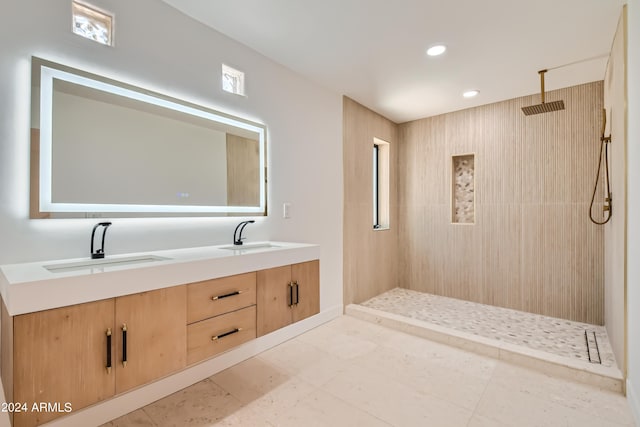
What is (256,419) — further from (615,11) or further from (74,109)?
(615,11)

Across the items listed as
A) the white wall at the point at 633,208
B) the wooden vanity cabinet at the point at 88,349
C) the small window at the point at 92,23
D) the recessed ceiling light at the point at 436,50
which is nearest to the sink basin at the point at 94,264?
the wooden vanity cabinet at the point at 88,349

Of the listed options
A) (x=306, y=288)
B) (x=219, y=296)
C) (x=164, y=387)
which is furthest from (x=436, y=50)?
(x=164, y=387)

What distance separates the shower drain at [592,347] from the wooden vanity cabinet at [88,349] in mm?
2933

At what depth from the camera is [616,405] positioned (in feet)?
6.13

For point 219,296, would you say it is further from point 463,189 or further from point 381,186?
point 463,189

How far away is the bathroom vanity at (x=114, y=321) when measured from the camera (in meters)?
1.14

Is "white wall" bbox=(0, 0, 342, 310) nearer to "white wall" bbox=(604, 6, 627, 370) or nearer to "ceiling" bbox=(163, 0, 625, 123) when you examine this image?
"ceiling" bbox=(163, 0, 625, 123)

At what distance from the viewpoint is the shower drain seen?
232cm

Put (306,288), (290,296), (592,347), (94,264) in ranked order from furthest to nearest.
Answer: (592,347)
(306,288)
(290,296)
(94,264)

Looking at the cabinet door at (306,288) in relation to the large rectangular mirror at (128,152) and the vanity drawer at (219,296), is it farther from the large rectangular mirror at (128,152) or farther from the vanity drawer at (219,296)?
the large rectangular mirror at (128,152)

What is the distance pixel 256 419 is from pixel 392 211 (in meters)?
3.29

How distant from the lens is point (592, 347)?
2.55 metres

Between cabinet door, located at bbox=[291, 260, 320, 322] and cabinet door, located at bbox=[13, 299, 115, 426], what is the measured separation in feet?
3.87

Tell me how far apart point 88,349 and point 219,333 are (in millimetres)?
616
